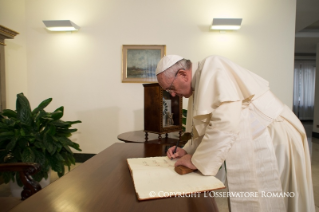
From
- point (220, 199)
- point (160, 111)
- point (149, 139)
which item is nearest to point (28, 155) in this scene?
point (149, 139)

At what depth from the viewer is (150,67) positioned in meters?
4.49

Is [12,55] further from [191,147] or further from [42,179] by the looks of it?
[191,147]

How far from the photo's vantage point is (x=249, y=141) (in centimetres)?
124

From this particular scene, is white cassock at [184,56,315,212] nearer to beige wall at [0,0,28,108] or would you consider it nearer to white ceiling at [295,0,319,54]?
beige wall at [0,0,28,108]

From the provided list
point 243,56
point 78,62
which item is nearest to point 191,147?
point 243,56

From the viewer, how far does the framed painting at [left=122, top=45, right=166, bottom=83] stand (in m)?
4.46

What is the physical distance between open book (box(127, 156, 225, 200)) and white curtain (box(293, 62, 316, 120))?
14.5 meters

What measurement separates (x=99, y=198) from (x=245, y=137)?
0.84 metres

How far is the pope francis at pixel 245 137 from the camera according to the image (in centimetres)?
113

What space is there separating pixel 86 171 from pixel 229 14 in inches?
168

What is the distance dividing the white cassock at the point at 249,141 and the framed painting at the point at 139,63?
313 cm

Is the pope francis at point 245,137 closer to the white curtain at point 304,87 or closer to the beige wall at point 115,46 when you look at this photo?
the beige wall at point 115,46

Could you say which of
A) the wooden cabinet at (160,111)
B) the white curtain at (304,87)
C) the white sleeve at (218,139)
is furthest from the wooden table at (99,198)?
the white curtain at (304,87)

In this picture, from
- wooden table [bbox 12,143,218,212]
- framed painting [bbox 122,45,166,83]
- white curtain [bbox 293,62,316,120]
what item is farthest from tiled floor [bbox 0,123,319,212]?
white curtain [bbox 293,62,316,120]
